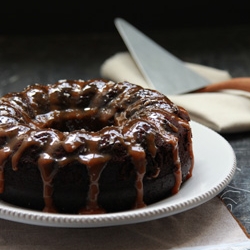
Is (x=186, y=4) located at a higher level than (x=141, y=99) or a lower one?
lower

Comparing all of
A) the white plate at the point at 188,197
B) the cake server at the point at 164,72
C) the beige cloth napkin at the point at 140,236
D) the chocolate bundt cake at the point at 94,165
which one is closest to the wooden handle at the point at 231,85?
the cake server at the point at 164,72

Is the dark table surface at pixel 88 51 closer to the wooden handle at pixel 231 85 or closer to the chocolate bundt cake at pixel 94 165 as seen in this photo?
the wooden handle at pixel 231 85

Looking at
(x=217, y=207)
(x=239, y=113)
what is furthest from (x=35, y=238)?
(x=239, y=113)

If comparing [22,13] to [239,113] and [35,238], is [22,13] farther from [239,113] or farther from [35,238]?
[35,238]

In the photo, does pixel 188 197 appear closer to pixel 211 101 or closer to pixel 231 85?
pixel 211 101

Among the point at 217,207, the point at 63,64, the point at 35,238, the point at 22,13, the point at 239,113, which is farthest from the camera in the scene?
the point at 22,13

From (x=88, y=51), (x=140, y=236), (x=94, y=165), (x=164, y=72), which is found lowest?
(x=88, y=51)

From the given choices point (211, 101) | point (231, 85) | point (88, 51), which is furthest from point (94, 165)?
point (88, 51)
